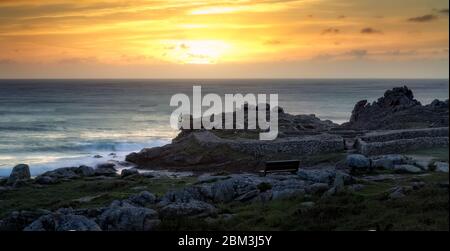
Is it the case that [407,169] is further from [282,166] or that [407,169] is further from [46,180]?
[46,180]

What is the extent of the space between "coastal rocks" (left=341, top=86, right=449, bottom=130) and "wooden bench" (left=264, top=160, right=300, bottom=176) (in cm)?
2512

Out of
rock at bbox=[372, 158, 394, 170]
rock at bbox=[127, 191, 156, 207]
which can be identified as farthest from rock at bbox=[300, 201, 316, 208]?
rock at bbox=[372, 158, 394, 170]

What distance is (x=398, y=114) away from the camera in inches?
2514

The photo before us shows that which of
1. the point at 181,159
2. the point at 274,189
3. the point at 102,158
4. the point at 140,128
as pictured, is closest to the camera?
the point at 274,189

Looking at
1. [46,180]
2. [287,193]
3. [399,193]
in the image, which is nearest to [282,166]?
[287,193]

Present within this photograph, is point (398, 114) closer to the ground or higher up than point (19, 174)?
higher up

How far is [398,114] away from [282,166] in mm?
38786

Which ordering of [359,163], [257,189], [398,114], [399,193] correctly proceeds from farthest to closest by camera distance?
1. [398,114]
2. [359,163]
3. [257,189]
4. [399,193]

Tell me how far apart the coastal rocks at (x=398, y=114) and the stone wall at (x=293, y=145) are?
1040cm

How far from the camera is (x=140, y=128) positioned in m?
104

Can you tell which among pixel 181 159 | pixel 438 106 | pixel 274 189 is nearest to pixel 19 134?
pixel 181 159
